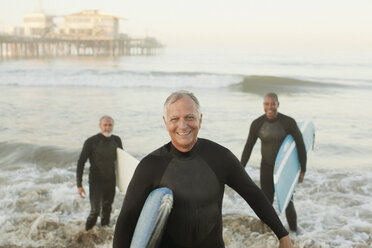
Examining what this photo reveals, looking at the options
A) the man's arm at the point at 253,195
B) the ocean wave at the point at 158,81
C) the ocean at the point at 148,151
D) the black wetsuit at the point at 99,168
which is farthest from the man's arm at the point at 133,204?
the ocean wave at the point at 158,81

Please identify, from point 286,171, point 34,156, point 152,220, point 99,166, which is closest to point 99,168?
point 99,166

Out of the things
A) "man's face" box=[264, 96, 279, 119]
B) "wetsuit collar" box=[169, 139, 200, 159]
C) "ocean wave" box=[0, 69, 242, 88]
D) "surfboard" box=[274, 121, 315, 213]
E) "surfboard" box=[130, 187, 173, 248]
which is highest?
"wetsuit collar" box=[169, 139, 200, 159]

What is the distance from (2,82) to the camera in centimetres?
2348

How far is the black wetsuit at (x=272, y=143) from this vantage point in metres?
4.91

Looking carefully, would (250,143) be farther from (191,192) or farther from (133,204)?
(133,204)

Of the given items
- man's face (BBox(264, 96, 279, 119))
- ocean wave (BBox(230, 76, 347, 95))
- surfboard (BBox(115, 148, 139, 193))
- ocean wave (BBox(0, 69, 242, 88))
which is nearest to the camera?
surfboard (BBox(115, 148, 139, 193))

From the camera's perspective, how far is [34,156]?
330 inches

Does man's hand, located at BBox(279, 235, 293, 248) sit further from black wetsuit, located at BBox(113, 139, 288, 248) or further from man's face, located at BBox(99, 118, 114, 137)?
man's face, located at BBox(99, 118, 114, 137)

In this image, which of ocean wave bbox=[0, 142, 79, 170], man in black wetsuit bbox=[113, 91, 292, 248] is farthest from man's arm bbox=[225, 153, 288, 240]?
ocean wave bbox=[0, 142, 79, 170]

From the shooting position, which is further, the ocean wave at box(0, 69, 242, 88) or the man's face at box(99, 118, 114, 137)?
the ocean wave at box(0, 69, 242, 88)

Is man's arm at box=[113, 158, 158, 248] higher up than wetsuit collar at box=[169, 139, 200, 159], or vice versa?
wetsuit collar at box=[169, 139, 200, 159]

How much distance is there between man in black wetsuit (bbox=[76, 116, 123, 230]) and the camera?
4789mm

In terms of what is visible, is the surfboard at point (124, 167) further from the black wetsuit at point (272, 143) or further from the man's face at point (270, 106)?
the man's face at point (270, 106)

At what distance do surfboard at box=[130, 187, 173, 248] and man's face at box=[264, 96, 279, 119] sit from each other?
316cm
